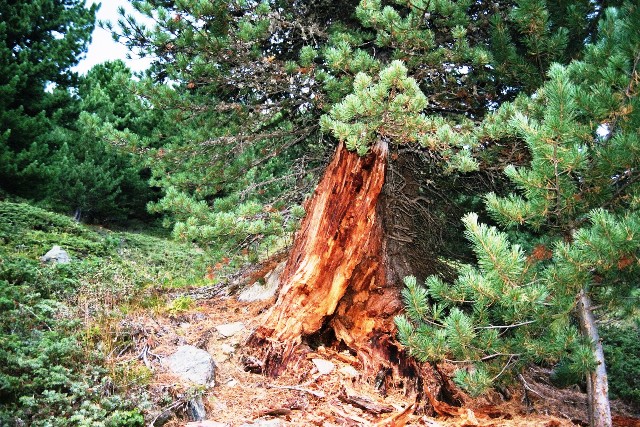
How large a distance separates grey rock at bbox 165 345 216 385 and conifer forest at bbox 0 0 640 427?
0.08 feet

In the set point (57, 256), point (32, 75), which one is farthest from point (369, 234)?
point (32, 75)

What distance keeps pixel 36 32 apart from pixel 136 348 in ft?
44.9

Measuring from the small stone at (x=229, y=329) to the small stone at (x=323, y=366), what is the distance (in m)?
0.95

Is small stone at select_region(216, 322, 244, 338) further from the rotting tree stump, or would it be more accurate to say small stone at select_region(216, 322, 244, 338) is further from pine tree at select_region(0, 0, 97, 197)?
pine tree at select_region(0, 0, 97, 197)

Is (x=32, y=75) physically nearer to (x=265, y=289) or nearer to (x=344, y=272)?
(x=265, y=289)

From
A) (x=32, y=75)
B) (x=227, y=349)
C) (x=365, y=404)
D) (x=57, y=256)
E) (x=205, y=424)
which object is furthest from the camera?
(x=32, y=75)

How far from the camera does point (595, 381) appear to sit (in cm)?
340

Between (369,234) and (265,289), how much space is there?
1831mm

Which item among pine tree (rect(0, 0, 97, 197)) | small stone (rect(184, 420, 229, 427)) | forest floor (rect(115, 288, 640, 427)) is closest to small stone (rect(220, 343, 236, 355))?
forest floor (rect(115, 288, 640, 427))

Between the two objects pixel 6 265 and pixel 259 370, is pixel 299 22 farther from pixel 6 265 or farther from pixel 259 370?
pixel 6 265

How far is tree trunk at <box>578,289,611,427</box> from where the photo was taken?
3338 millimetres

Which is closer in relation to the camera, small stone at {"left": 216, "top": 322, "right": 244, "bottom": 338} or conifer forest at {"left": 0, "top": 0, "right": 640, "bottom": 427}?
conifer forest at {"left": 0, "top": 0, "right": 640, "bottom": 427}

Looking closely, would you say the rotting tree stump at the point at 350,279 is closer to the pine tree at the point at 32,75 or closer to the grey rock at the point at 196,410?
the grey rock at the point at 196,410

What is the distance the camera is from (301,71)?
16.4ft
